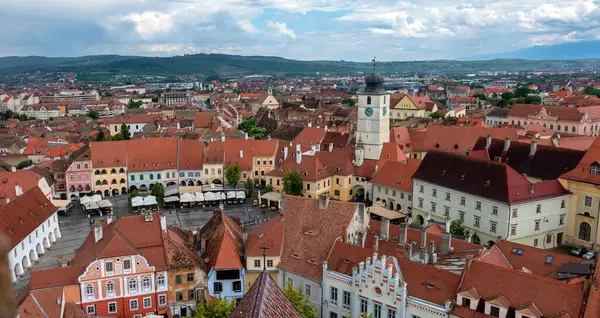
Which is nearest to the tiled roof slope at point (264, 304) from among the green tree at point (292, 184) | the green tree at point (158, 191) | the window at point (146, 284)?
the window at point (146, 284)

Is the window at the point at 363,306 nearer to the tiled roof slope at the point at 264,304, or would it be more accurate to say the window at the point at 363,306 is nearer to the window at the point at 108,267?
the tiled roof slope at the point at 264,304

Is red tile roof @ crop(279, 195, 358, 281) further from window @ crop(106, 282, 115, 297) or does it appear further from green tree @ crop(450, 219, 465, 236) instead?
green tree @ crop(450, 219, 465, 236)

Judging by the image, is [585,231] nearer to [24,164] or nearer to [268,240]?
[268,240]

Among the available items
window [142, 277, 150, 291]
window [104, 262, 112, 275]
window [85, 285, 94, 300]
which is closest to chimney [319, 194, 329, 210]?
window [142, 277, 150, 291]

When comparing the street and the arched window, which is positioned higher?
the arched window

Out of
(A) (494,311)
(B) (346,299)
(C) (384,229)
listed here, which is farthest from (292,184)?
(A) (494,311)

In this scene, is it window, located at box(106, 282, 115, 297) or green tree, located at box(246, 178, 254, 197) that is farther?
green tree, located at box(246, 178, 254, 197)
